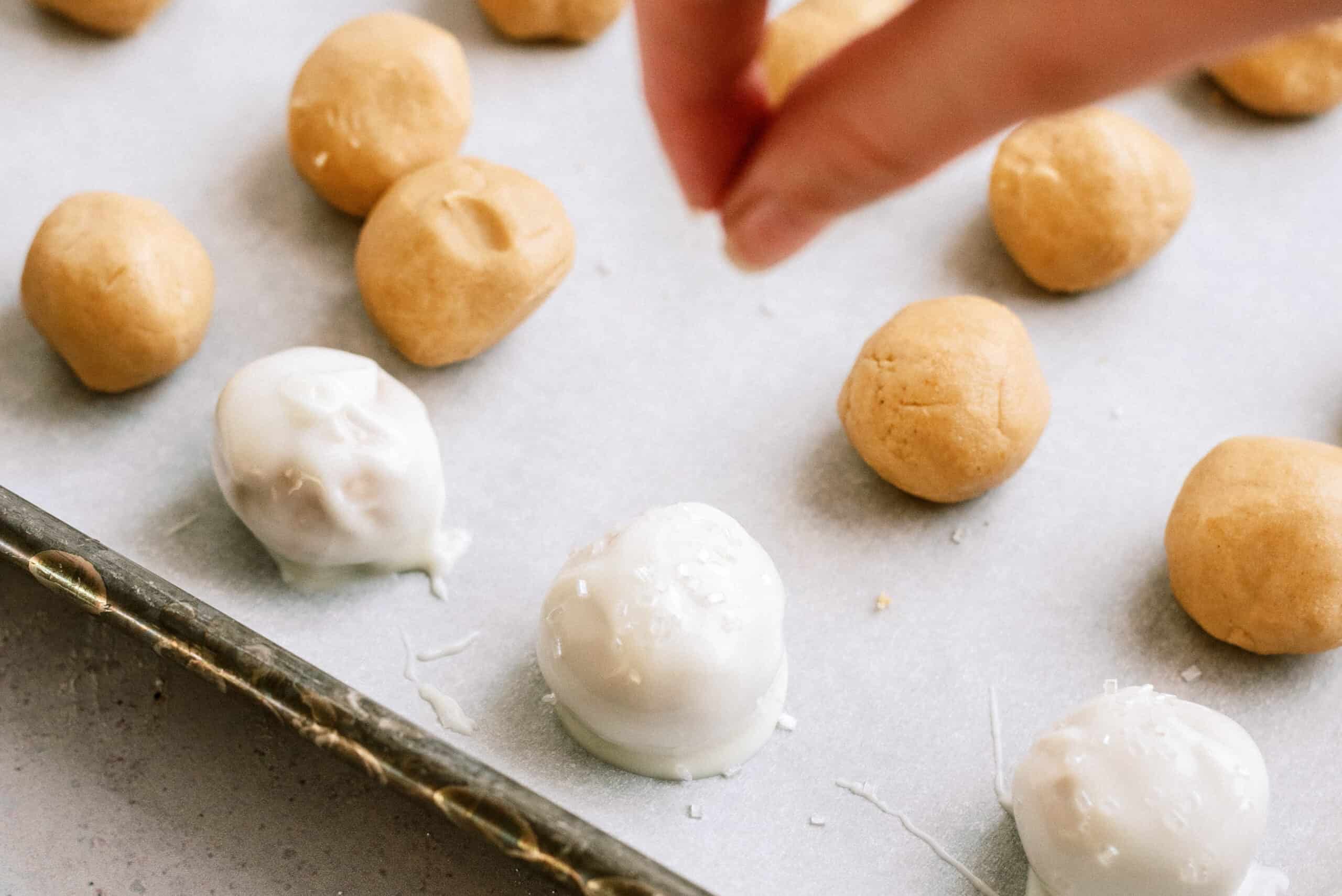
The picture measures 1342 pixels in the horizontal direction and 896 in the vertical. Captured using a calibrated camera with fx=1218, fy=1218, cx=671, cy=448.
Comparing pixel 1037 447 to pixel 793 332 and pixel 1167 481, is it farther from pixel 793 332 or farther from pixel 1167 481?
pixel 793 332

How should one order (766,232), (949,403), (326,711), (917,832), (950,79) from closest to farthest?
(950,79) < (766,232) < (326,711) < (917,832) < (949,403)

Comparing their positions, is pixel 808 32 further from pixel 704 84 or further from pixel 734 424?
pixel 704 84

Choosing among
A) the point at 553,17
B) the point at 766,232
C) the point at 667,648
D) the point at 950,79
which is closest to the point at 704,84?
the point at 766,232

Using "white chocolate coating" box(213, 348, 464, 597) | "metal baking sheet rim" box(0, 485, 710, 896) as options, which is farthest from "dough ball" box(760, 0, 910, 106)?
"metal baking sheet rim" box(0, 485, 710, 896)

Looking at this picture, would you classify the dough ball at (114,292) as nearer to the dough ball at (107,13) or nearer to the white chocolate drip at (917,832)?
the dough ball at (107,13)

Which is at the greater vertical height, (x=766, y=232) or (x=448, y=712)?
(x=766, y=232)

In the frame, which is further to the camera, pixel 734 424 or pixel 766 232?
pixel 734 424

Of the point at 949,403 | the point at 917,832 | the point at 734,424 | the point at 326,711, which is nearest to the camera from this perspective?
the point at 326,711
